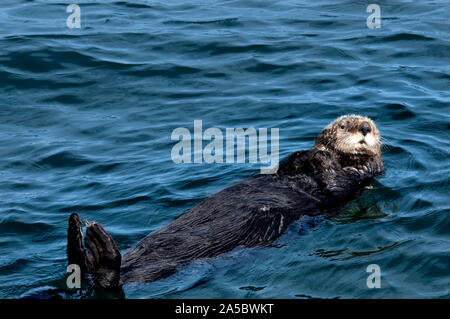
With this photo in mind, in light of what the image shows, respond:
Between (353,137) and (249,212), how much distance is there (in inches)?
68.9

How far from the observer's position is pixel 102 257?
4.97m

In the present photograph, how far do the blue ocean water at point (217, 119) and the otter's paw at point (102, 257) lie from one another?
8.0 inches

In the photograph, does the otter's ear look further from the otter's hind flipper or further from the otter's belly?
the otter's hind flipper

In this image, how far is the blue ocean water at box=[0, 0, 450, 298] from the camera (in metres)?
5.61

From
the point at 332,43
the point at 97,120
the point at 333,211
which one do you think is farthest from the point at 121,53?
the point at 333,211

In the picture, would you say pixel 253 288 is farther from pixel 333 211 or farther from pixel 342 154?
pixel 342 154

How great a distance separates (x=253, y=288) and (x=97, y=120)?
473 centimetres

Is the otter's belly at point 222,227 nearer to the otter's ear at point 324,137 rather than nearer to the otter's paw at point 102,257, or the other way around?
the otter's paw at point 102,257

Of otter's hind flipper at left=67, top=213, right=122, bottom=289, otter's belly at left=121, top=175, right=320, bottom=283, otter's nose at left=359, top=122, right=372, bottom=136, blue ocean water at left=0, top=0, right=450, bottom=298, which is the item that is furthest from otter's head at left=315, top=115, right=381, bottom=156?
otter's hind flipper at left=67, top=213, right=122, bottom=289

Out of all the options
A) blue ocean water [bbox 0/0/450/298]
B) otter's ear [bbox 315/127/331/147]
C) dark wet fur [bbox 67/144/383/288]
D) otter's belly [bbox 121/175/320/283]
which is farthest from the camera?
otter's ear [bbox 315/127/331/147]

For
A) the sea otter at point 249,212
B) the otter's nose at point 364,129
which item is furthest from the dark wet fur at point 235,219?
the otter's nose at point 364,129

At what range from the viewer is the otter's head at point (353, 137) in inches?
278

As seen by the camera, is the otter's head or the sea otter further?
the otter's head

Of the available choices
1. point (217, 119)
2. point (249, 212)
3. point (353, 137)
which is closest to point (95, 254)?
point (249, 212)
